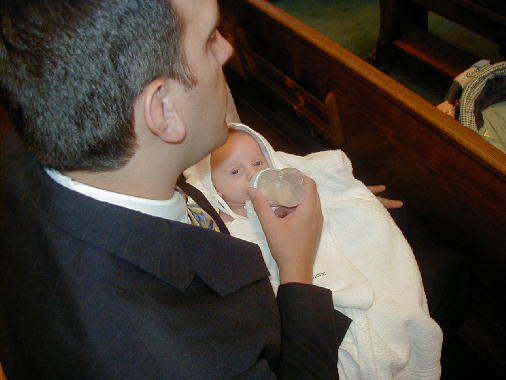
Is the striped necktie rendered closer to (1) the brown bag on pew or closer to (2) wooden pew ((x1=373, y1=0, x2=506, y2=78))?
(1) the brown bag on pew

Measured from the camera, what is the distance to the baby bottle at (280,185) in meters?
1.56

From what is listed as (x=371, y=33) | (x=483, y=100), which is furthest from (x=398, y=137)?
(x=371, y=33)

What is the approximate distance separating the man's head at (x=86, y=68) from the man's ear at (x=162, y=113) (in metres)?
0.02

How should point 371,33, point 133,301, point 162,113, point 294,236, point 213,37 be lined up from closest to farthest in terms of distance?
1. point 133,301
2. point 162,113
3. point 213,37
4. point 294,236
5. point 371,33

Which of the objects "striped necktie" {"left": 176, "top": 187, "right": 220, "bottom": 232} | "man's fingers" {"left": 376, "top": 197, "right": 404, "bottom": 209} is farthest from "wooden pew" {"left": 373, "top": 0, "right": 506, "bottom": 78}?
"striped necktie" {"left": 176, "top": 187, "right": 220, "bottom": 232}

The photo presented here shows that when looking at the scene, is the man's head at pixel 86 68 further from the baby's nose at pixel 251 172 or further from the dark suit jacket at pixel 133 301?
the baby's nose at pixel 251 172

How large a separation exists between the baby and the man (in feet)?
1.09

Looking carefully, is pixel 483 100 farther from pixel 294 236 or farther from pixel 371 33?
pixel 371 33

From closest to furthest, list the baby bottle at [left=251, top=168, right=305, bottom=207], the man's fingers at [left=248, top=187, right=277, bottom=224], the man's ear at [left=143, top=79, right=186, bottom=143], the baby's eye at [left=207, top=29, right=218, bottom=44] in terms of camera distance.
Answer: the man's ear at [left=143, top=79, right=186, bottom=143] < the baby's eye at [left=207, top=29, right=218, bottom=44] < the man's fingers at [left=248, top=187, right=277, bottom=224] < the baby bottle at [left=251, top=168, right=305, bottom=207]

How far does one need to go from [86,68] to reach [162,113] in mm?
184

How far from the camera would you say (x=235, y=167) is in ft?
5.39

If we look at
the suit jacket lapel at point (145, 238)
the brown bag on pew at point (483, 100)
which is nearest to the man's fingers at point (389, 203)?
the brown bag on pew at point (483, 100)

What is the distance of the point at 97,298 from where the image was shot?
765 mm

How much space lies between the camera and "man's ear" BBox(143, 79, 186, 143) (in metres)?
0.87
